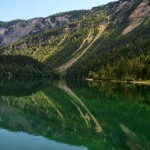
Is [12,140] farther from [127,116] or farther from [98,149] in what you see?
[127,116]

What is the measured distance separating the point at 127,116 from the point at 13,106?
33.8 metres

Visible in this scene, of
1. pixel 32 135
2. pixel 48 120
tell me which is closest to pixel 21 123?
pixel 48 120

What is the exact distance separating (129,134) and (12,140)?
17815 mm

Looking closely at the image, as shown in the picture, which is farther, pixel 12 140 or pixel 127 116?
pixel 127 116

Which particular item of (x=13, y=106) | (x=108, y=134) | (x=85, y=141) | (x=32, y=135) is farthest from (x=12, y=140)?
(x=13, y=106)

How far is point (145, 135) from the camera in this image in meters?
54.9

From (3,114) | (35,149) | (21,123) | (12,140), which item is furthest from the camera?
(3,114)

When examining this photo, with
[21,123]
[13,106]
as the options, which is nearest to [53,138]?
[21,123]

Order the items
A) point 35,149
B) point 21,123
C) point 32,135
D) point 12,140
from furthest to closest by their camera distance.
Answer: point 21,123 < point 32,135 < point 12,140 < point 35,149

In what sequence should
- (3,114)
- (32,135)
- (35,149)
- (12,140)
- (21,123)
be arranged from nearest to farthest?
(35,149), (12,140), (32,135), (21,123), (3,114)

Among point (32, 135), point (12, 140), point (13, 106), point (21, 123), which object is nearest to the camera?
point (12, 140)

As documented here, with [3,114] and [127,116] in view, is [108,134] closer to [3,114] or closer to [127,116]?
[127,116]

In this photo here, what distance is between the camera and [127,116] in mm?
76750

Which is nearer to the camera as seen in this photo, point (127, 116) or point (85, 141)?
point (85, 141)
